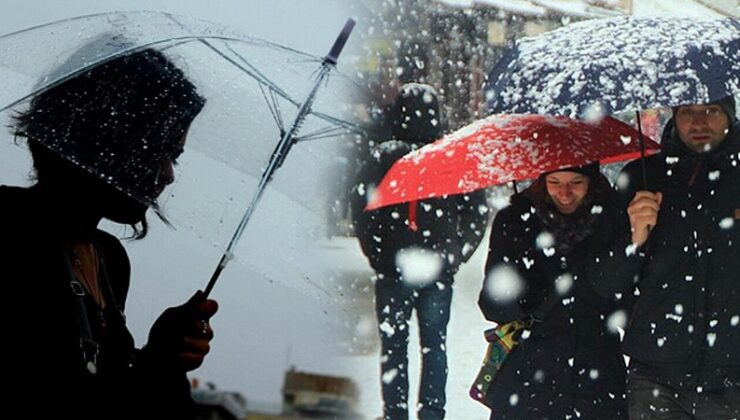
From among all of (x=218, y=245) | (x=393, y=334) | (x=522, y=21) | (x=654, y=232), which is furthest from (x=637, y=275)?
(x=218, y=245)

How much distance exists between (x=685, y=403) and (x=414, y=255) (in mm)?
998

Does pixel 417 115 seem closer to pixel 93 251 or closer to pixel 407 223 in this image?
pixel 407 223

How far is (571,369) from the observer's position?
3.05 metres

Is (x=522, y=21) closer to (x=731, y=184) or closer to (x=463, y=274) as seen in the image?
(x=463, y=274)

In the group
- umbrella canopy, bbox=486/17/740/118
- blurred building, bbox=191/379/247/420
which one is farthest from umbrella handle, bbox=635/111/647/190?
blurred building, bbox=191/379/247/420

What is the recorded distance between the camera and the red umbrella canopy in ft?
10.1

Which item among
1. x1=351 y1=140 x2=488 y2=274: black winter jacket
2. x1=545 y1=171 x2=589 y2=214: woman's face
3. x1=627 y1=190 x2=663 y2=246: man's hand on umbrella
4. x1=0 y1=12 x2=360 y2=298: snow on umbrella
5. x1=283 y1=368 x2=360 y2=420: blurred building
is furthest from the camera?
x1=351 y1=140 x2=488 y2=274: black winter jacket

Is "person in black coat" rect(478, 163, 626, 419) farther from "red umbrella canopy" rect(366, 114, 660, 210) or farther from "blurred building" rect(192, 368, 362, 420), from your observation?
"blurred building" rect(192, 368, 362, 420)

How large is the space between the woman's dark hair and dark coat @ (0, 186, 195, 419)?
9 cm

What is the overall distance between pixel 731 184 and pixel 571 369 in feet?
1.92

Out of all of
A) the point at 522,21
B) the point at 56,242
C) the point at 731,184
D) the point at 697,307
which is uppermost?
the point at 522,21

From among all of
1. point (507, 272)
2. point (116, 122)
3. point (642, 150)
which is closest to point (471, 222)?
point (507, 272)

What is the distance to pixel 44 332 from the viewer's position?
5.43 feet

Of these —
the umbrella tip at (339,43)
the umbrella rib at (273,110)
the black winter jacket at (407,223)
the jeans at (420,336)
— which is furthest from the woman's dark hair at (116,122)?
the jeans at (420,336)
